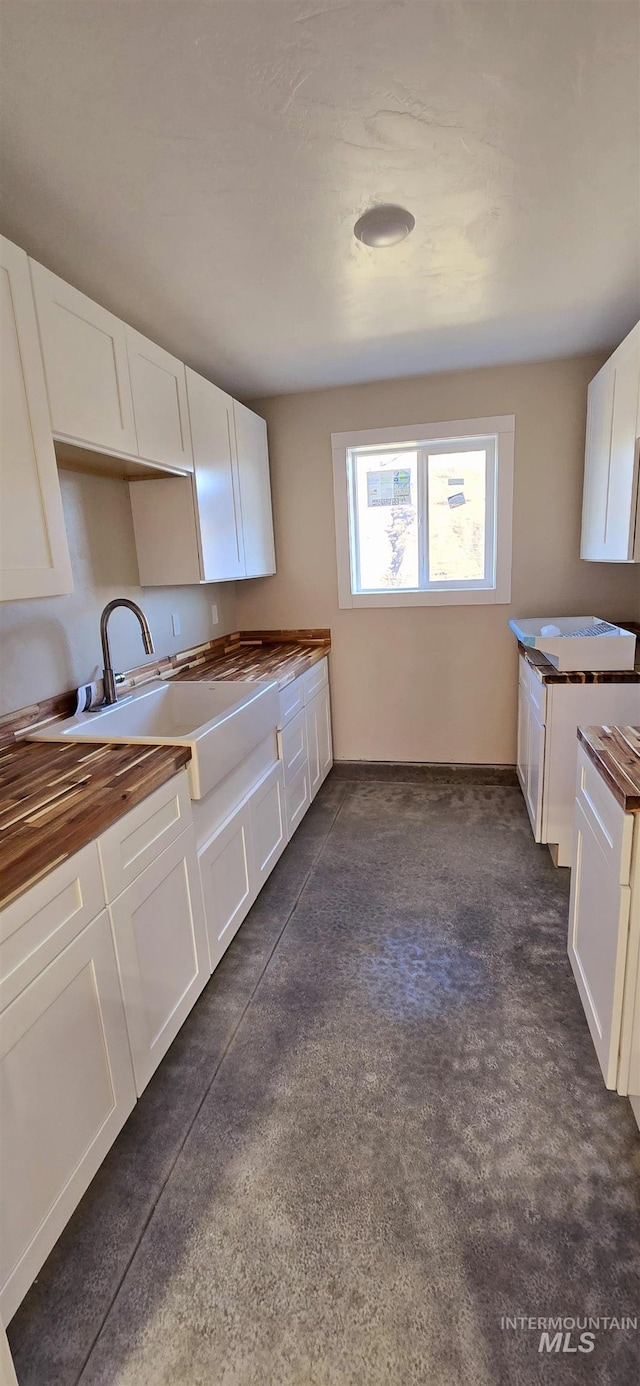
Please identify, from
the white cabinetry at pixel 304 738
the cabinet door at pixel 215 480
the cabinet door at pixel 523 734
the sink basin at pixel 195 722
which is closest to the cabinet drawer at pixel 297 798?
the white cabinetry at pixel 304 738

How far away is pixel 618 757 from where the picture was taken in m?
1.45

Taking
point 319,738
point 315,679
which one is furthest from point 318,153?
point 319,738

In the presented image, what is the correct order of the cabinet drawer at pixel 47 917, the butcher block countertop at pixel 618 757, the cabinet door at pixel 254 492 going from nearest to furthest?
the cabinet drawer at pixel 47 917
the butcher block countertop at pixel 618 757
the cabinet door at pixel 254 492

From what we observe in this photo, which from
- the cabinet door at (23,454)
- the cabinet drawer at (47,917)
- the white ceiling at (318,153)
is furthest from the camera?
the cabinet door at (23,454)

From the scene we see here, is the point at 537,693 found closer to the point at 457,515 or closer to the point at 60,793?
the point at 457,515

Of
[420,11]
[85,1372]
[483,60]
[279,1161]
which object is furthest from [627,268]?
[85,1372]

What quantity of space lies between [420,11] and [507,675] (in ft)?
9.36

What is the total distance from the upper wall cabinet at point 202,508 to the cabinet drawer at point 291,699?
24.8 inches

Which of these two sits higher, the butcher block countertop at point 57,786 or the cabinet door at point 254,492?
the cabinet door at point 254,492

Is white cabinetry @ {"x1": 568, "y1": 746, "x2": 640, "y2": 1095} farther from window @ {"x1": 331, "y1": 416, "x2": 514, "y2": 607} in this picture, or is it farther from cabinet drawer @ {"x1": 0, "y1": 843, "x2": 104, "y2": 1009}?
window @ {"x1": 331, "y1": 416, "x2": 514, "y2": 607}

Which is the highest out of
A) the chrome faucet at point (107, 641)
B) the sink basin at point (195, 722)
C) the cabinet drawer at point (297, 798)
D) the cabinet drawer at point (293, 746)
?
the chrome faucet at point (107, 641)

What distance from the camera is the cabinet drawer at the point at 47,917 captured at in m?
0.97

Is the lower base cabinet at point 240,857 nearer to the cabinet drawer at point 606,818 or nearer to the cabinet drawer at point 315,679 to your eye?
the cabinet drawer at point 315,679

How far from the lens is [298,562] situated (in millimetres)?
3643
